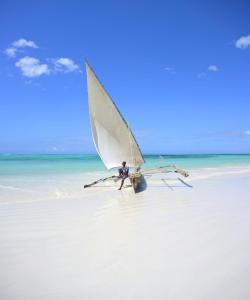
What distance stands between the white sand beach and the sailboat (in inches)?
215

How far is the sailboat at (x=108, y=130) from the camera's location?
1301 centimetres

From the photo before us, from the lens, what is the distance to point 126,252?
4645 mm

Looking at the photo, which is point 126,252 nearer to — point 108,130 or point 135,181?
point 135,181

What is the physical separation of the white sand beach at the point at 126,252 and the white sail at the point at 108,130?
5.50 metres

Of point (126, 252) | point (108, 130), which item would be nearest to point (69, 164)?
point (108, 130)

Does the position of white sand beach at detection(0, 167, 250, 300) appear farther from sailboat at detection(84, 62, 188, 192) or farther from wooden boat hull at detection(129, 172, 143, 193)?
sailboat at detection(84, 62, 188, 192)

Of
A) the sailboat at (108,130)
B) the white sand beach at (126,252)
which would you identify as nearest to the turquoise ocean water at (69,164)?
the sailboat at (108,130)

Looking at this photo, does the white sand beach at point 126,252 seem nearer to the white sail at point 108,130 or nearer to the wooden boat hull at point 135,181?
the wooden boat hull at point 135,181

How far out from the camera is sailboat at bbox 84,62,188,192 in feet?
42.7

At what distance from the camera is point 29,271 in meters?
4.05

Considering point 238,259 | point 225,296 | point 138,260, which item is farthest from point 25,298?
point 238,259

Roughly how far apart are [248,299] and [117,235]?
9.03ft

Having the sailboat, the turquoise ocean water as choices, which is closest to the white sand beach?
the sailboat

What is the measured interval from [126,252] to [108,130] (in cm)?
922
